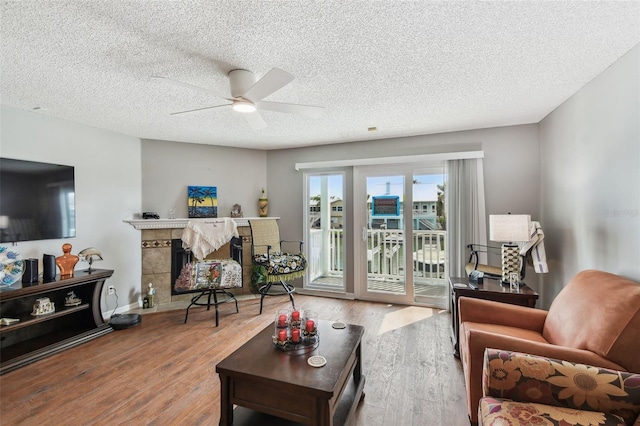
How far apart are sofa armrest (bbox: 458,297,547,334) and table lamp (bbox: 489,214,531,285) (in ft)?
1.92

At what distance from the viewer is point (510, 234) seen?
7.91ft

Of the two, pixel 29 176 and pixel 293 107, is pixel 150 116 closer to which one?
pixel 29 176

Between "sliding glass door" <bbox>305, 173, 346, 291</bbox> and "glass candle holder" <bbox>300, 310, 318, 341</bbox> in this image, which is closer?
"glass candle holder" <bbox>300, 310, 318, 341</bbox>

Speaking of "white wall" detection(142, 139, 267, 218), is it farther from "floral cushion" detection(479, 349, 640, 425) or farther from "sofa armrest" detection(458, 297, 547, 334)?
"floral cushion" detection(479, 349, 640, 425)

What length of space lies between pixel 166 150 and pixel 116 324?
237 cm

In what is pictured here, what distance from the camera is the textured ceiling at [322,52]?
1419 mm

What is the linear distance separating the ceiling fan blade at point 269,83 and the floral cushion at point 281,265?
2.13 m

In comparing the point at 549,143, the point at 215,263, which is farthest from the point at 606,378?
the point at 215,263

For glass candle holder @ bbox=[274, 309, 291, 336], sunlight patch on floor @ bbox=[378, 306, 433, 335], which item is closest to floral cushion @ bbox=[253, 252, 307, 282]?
sunlight patch on floor @ bbox=[378, 306, 433, 335]

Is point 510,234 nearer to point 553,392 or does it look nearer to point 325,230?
point 553,392

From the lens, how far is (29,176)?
2.69 m

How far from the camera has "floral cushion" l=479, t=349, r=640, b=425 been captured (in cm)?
110

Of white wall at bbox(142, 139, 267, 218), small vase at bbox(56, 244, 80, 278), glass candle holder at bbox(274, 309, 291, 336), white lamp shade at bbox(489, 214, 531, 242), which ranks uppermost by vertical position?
white wall at bbox(142, 139, 267, 218)

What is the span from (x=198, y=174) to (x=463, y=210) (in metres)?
3.80
